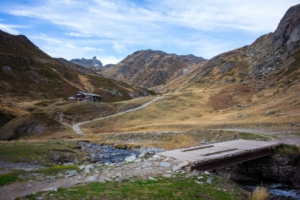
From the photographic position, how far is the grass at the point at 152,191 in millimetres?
10836

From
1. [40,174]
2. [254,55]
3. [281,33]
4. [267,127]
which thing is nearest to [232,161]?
[40,174]

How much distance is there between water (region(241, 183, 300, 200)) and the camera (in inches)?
662

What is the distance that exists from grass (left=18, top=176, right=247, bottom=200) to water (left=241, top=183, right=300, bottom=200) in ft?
17.0

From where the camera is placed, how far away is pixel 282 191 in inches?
710

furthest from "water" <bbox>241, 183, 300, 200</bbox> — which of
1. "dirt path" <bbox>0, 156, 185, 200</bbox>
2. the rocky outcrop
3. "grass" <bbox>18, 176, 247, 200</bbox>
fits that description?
"dirt path" <bbox>0, 156, 185, 200</bbox>

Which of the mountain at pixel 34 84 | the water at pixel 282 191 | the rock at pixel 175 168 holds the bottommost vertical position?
the water at pixel 282 191

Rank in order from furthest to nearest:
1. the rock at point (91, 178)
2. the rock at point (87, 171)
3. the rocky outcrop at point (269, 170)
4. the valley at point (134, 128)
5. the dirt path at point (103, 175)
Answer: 1. the rocky outcrop at point (269, 170)
2. the rock at point (87, 171)
3. the rock at point (91, 178)
4. the valley at point (134, 128)
5. the dirt path at point (103, 175)

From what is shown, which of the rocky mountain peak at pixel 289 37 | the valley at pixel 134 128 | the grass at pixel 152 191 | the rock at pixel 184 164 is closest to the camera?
the grass at pixel 152 191

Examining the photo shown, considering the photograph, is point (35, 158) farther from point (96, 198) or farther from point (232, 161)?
point (232, 161)

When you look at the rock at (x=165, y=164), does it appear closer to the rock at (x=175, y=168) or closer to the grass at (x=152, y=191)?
the rock at (x=175, y=168)

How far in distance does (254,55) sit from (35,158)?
490ft

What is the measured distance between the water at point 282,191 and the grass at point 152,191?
5.17 m

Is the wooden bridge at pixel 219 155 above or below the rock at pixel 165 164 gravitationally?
below

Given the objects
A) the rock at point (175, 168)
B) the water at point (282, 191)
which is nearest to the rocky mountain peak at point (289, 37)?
the water at point (282, 191)
